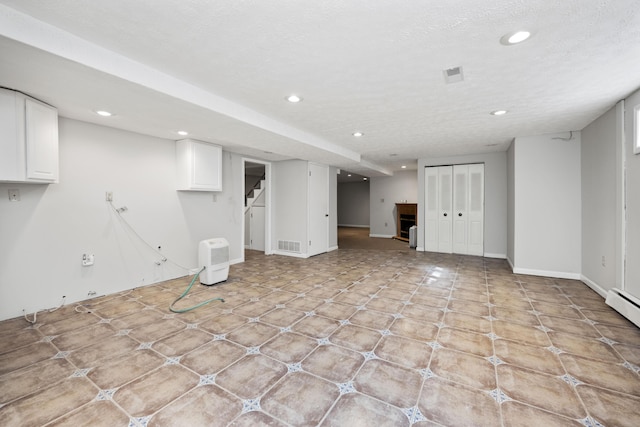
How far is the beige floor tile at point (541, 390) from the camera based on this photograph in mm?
1680

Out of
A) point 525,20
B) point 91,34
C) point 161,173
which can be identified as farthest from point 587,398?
point 161,173

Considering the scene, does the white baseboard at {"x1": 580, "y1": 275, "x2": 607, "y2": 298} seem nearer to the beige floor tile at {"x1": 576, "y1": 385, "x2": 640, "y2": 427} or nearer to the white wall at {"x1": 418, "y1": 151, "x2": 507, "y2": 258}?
the white wall at {"x1": 418, "y1": 151, "x2": 507, "y2": 258}

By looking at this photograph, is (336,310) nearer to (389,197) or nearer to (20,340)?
(20,340)

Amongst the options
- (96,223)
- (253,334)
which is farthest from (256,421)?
(96,223)

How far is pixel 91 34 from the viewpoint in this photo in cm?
187

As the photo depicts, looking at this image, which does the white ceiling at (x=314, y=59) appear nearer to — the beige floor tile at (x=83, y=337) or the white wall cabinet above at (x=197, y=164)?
the white wall cabinet above at (x=197, y=164)

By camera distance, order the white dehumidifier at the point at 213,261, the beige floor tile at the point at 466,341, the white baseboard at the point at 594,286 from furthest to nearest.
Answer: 1. the white dehumidifier at the point at 213,261
2. the white baseboard at the point at 594,286
3. the beige floor tile at the point at 466,341

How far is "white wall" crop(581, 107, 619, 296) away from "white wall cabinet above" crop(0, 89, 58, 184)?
6.35 metres

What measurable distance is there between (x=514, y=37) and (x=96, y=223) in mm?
4833

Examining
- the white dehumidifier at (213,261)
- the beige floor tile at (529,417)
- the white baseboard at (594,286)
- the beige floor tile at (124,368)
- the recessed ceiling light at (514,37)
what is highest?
the recessed ceiling light at (514,37)

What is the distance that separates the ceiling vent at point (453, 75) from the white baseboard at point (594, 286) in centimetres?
343

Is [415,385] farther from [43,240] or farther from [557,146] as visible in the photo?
[557,146]

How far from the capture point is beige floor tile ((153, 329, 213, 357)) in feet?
7.66

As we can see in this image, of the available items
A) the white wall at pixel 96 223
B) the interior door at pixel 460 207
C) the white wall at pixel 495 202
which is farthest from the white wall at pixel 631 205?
the white wall at pixel 96 223
